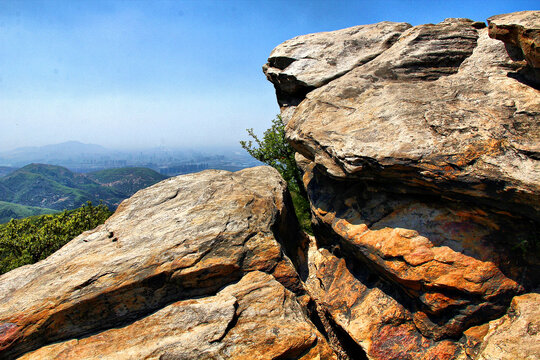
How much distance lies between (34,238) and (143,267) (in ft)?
49.9

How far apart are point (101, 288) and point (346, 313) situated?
10965 millimetres

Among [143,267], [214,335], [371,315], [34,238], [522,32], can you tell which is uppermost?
[522,32]

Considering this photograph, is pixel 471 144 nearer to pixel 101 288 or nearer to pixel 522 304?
pixel 522 304

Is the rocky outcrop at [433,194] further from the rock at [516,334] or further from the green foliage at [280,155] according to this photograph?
the green foliage at [280,155]

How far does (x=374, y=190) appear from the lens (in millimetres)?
13422

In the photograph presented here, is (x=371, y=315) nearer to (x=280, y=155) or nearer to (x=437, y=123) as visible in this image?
(x=437, y=123)

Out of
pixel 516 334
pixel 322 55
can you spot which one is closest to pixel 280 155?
pixel 322 55

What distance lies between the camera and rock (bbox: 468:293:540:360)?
8.73 meters

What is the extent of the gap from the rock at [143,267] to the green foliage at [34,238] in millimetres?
7900

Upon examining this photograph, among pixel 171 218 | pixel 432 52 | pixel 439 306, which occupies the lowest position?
pixel 439 306

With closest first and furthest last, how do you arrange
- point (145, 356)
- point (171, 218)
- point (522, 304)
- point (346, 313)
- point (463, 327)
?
point (145, 356) → point (522, 304) → point (463, 327) → point (346, 313) → point (171, 218)

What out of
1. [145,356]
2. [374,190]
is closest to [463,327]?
[374,190]

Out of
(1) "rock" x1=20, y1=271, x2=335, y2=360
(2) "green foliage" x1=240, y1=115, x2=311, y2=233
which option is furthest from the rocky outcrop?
(2) "green foliage" x1=240, y1=115, x2=311, y2=233

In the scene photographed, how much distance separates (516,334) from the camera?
922 centimetres
